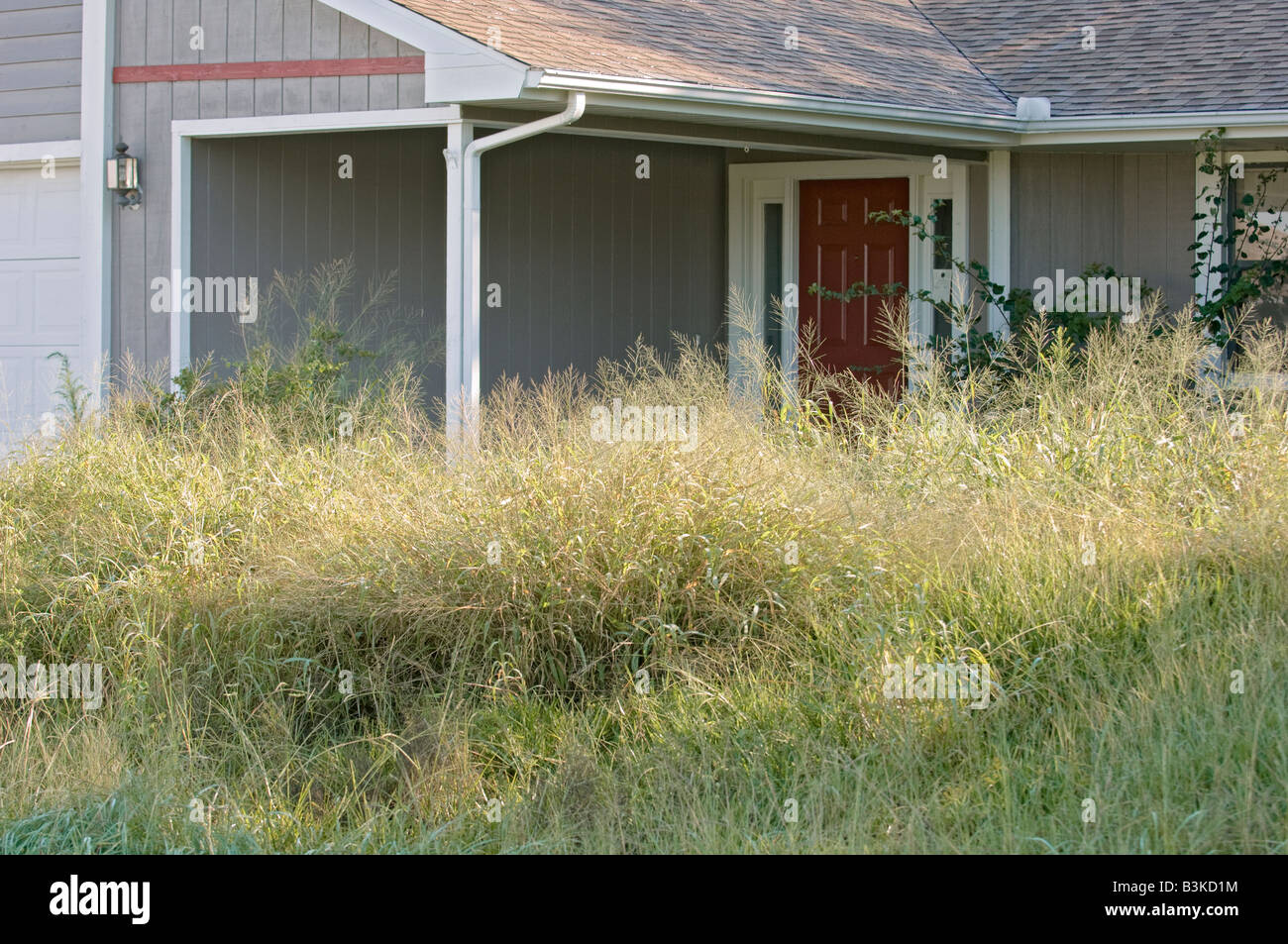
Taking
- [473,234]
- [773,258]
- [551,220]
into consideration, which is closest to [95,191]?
[473,234]

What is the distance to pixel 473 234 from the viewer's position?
826 centimetres

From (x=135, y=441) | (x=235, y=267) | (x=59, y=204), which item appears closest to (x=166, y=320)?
(x=235, y=267)

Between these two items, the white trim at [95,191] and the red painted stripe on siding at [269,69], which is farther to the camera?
the white trim at [95,191]

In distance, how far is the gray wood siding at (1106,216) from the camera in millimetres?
10227

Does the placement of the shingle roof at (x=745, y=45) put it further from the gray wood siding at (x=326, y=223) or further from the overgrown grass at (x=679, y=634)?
the overgrown grass at (x=679, y=634)

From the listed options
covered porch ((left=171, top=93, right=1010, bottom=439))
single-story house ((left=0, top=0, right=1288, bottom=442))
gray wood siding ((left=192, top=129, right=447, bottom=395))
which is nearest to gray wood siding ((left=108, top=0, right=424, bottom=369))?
single-story house ((left=0, top=0, right=1288, bottom=442))

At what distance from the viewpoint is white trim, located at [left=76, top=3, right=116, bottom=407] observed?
9578mm

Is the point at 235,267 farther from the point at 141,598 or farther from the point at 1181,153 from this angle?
the point at 1181,153

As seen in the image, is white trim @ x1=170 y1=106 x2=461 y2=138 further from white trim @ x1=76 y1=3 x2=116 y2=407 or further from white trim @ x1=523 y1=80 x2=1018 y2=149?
white trim @ x1=523 y1=80 x2=1018 y2=149

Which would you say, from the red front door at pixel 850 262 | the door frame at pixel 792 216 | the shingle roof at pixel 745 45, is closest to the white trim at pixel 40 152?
the shingle roof at pixel 745 45

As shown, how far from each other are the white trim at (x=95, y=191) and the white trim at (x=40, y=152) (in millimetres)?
75

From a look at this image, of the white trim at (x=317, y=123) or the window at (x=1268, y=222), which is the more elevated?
the white trim at (x=317, y=123)

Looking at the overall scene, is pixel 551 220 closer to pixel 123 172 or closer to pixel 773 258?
pixel 773 258
